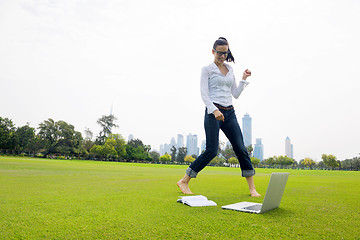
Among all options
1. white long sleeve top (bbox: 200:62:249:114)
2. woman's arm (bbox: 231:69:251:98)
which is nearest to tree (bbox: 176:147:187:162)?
woman's arm (bbox: 231:69:251:98)

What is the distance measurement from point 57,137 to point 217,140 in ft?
241

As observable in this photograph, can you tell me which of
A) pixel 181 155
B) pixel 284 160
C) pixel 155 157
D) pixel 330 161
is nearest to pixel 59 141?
pixel 155 157

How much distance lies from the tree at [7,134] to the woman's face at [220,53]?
71.7 m

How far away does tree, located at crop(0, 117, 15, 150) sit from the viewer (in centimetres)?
5934

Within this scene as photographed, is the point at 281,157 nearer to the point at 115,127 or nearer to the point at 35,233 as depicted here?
the point at 115,127

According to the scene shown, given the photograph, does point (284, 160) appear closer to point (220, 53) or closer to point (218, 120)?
point (220, 53)

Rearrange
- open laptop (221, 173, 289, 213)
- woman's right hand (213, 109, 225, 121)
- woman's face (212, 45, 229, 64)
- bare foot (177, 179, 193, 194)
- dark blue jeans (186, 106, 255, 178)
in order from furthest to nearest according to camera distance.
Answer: woman's face (212, 45, 229, 64) → bare foot (177, 179, 193, 194) → dark blue jeans (186, 106, 255, 178) → woman's right hand (213, 109, 225, 121) → open laptop (221, 173, 289, 213)

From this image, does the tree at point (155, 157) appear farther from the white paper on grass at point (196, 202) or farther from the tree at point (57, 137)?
the white paper on grass at point (196, 202)

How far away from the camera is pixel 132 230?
1.83 metres

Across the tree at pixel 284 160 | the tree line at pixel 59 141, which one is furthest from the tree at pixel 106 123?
the tree at pixel 284 160

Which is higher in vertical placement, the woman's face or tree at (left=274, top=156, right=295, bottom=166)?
the woman's face

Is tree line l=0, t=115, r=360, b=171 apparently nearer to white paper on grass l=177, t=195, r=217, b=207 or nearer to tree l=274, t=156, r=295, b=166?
tree l=274, t=156, r=295, b=166

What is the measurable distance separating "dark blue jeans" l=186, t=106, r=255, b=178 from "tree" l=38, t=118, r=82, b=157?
7107 centimetres

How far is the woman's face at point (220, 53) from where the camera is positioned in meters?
4.38
